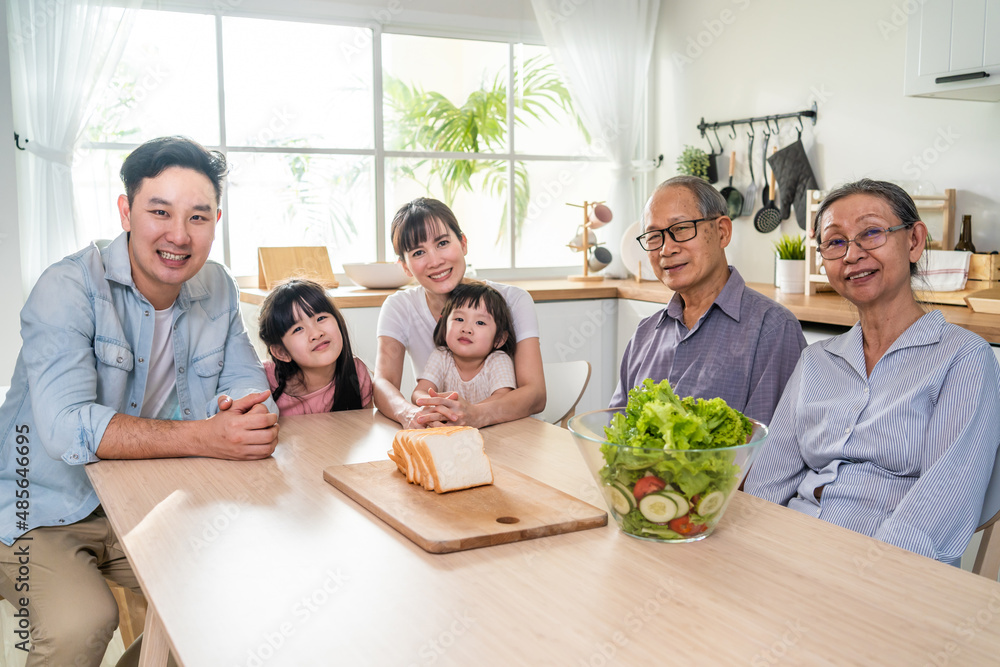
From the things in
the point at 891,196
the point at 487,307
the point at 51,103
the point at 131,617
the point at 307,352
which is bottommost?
the point at 131,617

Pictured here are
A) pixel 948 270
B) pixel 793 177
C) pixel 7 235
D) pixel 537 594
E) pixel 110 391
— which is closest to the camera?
pixel 537 594

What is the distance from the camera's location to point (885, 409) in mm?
1481

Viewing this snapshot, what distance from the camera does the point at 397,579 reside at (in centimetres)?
96

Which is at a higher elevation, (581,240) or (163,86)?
(163,86)

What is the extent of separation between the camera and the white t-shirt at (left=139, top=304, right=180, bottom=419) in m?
1.84

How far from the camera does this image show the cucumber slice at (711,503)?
1.03 meters

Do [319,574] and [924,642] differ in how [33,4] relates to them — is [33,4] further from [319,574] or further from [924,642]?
[924,642]

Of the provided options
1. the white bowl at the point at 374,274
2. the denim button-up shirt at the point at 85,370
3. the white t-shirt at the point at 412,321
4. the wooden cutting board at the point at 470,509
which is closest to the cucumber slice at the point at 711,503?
the wooden cutting board at the point at 470,509

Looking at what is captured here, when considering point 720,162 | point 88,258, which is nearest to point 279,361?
point 88,258

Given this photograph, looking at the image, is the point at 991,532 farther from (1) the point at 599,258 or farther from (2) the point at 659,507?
(1) the point at 599,258

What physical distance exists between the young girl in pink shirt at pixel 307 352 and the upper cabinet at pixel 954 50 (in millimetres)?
2131

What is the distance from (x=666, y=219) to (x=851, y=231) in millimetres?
472

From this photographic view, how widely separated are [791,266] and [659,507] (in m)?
2.62

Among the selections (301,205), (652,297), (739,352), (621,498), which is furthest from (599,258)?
(621,498)
